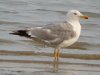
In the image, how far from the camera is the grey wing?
422 inches

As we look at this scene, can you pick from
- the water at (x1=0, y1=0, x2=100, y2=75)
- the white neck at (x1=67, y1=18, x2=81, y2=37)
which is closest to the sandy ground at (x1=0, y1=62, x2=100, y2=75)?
the water at (x1=0, y1=0, x2=100, y2=75)

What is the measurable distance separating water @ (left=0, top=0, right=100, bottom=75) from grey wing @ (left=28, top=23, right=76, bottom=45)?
465 millimetres

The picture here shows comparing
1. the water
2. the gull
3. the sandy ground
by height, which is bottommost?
the water

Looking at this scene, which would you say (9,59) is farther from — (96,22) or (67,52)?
(96,22)

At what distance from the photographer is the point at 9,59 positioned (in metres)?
10.7

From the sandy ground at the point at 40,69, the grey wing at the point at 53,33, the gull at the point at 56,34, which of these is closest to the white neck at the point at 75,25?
the gull at the point at 56,34

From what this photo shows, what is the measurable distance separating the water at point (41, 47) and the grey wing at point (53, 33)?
465 millimetres

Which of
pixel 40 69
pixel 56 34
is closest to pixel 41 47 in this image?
pixel 56 34

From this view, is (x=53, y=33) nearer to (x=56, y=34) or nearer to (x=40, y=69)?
(x=56, y=34)

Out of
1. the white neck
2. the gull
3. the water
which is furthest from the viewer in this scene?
the white neck

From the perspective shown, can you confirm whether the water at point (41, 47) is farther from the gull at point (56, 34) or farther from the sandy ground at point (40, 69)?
the gull at point (56, 34)

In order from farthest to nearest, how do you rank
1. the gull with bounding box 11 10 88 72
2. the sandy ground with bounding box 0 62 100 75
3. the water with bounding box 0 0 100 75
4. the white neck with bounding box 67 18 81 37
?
the white neck with bounding box 67 18 81 37, the gull with bounding box 11 10 88 72, the water with bounding box 0 0 100 75, the sandy ground with bounding box 0 62 100 75

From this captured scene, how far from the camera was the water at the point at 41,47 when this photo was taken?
1020 centimetres

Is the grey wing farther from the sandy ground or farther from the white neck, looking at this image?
the sandy ground
